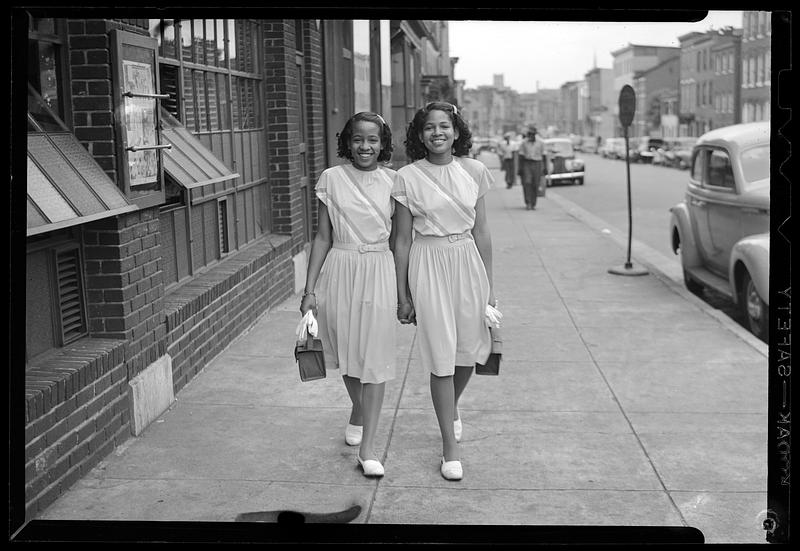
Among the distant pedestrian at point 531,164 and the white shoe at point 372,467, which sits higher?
the distant pedestrian at point 531,164

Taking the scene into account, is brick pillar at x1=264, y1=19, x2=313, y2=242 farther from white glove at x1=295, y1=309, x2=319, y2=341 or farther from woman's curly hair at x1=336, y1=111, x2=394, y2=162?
white glove at x1=295, y1=309, x2=319, y2=341

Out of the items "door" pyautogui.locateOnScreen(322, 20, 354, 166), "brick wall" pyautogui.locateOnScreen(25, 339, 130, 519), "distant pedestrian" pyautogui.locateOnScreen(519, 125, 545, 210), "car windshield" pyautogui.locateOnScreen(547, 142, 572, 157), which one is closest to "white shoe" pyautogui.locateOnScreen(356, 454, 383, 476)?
"brick wall" pyautogui.locateOnScreen(25, 339, 130, 519)

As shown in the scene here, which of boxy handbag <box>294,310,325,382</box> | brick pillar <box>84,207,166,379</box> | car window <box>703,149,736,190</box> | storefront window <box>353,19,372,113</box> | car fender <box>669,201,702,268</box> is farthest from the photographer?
storefront window <box>353,19,372,113</box>

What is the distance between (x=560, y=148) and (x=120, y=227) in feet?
99.3

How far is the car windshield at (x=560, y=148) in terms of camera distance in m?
34.0

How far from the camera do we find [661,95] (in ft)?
246

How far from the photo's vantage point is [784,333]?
342 centimetres

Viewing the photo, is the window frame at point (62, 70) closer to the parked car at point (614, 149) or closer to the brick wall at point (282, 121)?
the brick wall at point (282, 121)

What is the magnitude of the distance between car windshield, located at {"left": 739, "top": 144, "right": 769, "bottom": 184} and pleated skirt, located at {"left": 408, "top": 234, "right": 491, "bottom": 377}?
5323 millimetres

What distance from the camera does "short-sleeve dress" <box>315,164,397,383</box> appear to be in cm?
477

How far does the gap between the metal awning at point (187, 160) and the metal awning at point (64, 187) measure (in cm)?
117

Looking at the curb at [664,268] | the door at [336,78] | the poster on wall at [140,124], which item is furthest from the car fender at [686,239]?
the poster on wall at [140,124]

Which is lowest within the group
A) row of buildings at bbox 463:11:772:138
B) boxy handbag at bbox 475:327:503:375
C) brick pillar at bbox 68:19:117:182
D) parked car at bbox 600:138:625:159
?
boxy handbag at bbox 475:327:503:375

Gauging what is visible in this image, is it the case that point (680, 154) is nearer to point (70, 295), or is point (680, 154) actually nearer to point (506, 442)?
point (506, 442)
